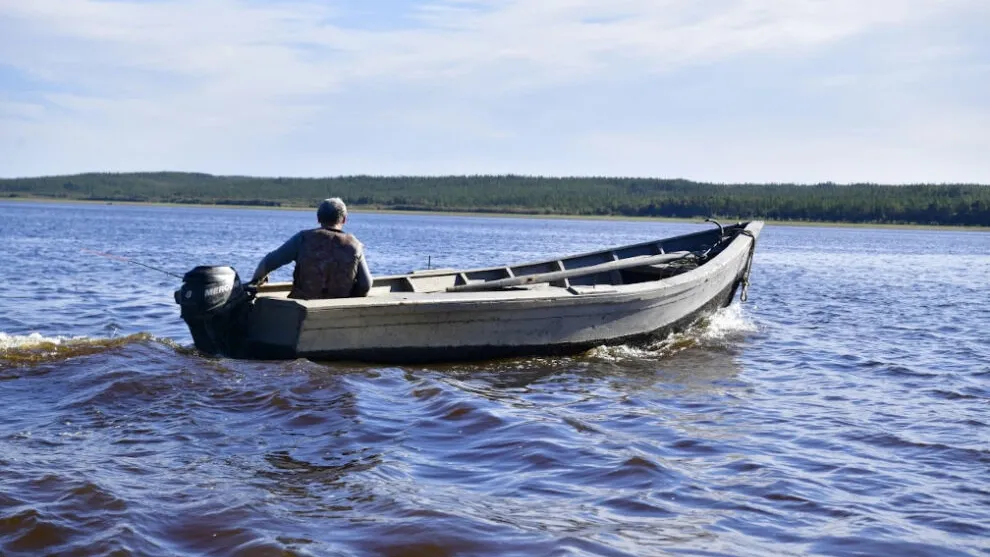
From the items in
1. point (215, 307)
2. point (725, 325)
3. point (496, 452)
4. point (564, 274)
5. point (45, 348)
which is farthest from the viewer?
point (725, 325)

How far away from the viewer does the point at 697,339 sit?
1273cm

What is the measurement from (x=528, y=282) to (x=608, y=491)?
625 centimetres

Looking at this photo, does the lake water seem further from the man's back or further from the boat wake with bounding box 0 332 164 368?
the man's back

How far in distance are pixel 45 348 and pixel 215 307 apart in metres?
1.75

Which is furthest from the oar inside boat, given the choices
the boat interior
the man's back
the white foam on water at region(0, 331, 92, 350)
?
the white foam on water at region(0, 331, 92, 350)

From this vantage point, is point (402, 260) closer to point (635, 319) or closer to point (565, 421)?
point (635, 319)

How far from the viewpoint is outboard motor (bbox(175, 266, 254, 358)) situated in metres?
8.60

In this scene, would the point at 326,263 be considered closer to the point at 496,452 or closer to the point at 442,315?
the point at 442,315

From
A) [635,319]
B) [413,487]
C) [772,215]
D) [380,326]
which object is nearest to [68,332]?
[380,326]

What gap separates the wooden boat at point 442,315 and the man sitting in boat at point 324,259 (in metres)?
0.29

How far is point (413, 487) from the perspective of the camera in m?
5.61

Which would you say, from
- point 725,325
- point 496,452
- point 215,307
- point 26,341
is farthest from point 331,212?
point 725,325

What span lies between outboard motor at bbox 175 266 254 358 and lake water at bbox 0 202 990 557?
0.24 m

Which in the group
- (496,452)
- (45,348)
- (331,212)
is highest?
(331,212)
